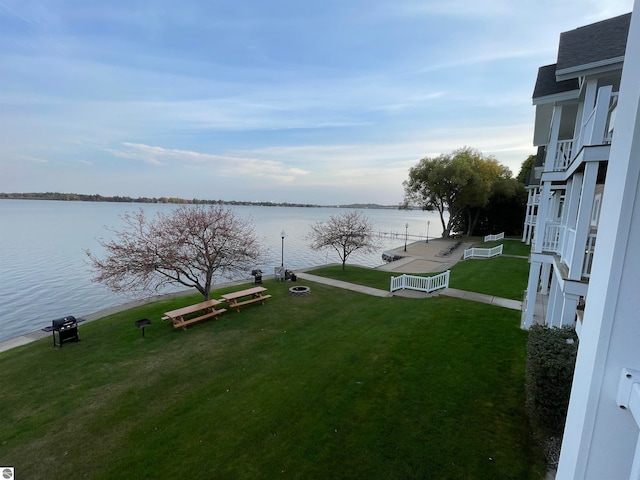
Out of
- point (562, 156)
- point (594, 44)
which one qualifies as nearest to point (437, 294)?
point (562, 156)

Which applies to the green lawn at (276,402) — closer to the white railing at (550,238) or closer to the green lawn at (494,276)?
the white railing at (550,238)

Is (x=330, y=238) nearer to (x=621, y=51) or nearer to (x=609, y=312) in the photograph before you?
(x=621, y=51)

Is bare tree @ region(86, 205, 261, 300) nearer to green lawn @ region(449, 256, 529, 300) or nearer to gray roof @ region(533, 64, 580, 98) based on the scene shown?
green lawn @ region(449, 256, 529, 300)

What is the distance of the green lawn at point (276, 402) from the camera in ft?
14.7

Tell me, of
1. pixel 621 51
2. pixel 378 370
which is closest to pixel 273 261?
pixel 378 370

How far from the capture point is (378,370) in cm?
696

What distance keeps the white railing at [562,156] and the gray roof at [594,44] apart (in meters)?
2.57

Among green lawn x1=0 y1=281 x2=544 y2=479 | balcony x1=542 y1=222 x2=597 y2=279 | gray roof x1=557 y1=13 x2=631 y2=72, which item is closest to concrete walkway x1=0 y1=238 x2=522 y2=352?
green lawn x1=0 y1=281 x2=544 y2=479

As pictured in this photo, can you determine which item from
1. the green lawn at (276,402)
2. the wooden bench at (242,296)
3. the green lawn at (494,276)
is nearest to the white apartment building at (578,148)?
the green lawn at (276,402)

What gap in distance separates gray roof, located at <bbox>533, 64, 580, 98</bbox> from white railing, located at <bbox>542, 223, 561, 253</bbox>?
12.4 ft

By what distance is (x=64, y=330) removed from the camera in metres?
8.67

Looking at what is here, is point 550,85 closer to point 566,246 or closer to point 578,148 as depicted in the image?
point 578,148

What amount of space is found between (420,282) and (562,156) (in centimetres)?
713

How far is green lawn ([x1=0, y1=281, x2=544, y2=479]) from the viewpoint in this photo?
4.49m
